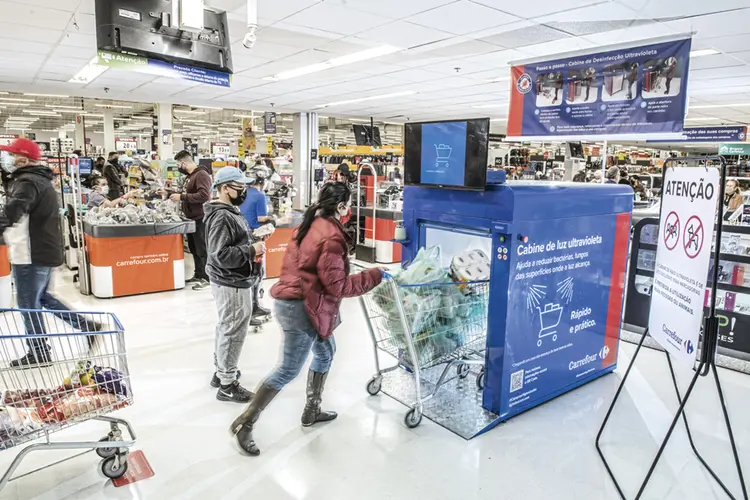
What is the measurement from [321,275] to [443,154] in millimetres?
1332

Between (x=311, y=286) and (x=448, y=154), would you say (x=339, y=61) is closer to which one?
(x=448, y=154)

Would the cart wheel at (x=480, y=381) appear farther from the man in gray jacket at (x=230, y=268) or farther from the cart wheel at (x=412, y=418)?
the man in gray jacket at (x=230, y=268)

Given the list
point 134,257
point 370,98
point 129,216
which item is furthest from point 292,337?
point 370,98

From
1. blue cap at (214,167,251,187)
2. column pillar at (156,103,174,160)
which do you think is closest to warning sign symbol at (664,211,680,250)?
blue cap at (214,167,251,187)

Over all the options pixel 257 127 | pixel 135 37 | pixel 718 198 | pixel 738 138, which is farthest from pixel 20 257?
pixel 257 127

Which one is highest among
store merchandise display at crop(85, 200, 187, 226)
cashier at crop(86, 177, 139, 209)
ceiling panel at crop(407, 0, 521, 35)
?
ceiling panel at crop(407, 0, 521, 35)

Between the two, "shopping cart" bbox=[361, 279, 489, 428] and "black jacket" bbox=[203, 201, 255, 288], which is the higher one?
"black jacket" bbox=[203, 201, 255, 288]

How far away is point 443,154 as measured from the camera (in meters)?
3.49

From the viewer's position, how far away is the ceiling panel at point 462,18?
15.9ft

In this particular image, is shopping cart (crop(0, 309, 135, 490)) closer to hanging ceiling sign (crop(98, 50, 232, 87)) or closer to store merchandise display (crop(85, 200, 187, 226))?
hanging ceiling sign (crop(98, 50, 232, 87))

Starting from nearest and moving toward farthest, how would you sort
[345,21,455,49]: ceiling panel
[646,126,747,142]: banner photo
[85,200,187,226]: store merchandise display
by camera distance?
[345,21,455,49]: ceiling panel
[85,200,187,226]: store merchandise display
[646,126,747,142]: banner photo

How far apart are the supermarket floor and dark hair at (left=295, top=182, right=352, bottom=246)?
1.28 meters

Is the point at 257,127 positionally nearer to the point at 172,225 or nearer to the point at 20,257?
the point at 172,225

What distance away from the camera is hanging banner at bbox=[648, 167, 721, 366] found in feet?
7.79
